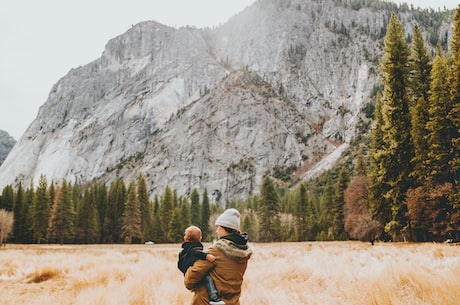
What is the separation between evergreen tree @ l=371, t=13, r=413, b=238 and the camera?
24.2 meters

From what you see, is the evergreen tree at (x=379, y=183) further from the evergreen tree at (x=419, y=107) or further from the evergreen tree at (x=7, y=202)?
the evergreen tree at (x=7, y=202)

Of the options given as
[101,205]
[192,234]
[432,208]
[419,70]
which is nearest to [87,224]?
[101,205]

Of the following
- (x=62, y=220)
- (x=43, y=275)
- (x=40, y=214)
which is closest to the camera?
(x=43, y=275)

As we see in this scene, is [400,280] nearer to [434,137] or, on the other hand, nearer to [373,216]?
[434,137]

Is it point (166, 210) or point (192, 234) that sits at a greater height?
point (192, 234)

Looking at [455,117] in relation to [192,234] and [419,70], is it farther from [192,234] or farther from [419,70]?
[192,234]

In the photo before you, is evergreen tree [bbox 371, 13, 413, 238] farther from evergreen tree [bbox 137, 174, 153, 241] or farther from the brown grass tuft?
evergreen tree [bbox 137, 174, 153, 241]

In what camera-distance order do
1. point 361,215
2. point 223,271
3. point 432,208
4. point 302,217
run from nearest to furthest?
point 223,271 < point 432,208 < point 361,215 < point 302,217

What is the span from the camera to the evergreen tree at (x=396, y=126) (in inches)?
951

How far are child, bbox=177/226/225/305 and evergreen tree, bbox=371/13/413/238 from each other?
23241 millimetres

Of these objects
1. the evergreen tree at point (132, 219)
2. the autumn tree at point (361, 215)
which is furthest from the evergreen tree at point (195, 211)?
the autumn tree at point (361, 215)

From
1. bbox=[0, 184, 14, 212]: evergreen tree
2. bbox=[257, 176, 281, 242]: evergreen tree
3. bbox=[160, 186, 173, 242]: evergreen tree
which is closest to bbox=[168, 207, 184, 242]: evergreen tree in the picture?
Answer: bbox=[160, 186, 173, 242]: evergreen tree

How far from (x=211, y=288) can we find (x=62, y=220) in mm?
66219

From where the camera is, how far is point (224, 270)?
3.96 metres
